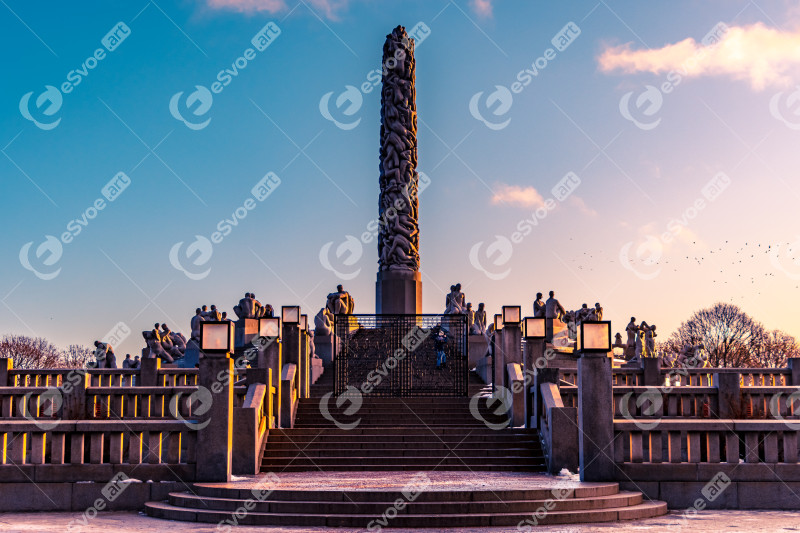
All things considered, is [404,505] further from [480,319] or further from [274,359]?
[480,319]

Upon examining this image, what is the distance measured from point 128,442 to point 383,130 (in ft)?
102

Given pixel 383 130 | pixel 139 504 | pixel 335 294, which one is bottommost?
pixel 139 504

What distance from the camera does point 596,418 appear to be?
1599cm

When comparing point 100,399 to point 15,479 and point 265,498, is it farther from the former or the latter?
point 265,498

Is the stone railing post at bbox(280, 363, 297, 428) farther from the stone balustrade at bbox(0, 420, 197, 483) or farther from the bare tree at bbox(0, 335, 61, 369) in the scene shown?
the bare tree at bbox(0, 335, 61, 369)

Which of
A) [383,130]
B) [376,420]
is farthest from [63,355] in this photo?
[376,420]

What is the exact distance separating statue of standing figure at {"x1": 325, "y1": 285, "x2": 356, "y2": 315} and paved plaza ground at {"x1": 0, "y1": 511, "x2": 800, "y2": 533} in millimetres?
21665

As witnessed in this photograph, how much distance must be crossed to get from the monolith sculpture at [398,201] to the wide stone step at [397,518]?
101ft

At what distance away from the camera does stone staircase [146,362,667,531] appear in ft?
44.0

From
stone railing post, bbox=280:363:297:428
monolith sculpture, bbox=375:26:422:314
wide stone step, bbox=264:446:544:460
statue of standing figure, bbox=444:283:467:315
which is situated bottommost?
wide stone step, bbox=264:446:544:460

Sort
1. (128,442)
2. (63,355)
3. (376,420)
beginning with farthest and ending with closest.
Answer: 1. (63,355)
2. (376,420)
3. (128,442)

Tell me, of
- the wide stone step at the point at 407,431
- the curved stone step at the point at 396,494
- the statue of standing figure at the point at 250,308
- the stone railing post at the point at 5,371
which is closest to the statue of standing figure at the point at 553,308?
the statue of standing figure at the point at 250,308

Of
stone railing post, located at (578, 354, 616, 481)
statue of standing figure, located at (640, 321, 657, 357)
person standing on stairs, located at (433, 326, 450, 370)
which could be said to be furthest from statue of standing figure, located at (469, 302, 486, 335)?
stone railing post, located at (578, 354, 616, 481)

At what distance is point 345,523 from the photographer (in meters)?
13.1
